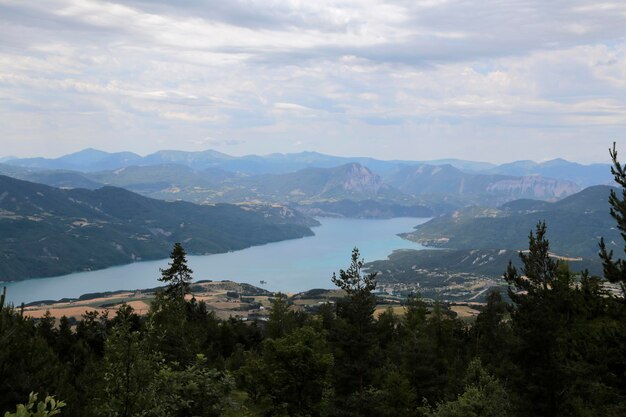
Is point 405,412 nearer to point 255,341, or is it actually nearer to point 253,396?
point 253,396

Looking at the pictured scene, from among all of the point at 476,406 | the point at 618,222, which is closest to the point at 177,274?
the point at 476,406

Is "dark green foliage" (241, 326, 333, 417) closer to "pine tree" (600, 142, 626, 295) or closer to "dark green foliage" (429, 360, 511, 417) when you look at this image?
"dark green foliage" (429, 360, 511, 417)

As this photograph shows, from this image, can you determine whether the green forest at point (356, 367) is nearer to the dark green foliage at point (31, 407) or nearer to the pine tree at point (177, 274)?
the dark green foliage at point (31, 407)

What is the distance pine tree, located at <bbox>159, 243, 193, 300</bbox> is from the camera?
7019cm

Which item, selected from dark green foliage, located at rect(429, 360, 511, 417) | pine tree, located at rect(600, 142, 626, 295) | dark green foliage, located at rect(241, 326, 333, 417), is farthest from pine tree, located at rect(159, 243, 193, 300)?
pine tree, located at rect(600, 142, 626, 295)

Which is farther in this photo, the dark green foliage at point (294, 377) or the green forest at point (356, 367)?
the dark green foliage at point (294, 377)

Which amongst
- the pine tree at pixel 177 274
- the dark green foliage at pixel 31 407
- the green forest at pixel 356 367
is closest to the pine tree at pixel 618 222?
the green forest at pixel 356 367

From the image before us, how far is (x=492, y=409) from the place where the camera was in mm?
35594

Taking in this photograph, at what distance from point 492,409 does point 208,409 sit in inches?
830

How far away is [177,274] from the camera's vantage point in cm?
7244

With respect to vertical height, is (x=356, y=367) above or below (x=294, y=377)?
above

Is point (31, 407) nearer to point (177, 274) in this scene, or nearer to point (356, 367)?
point (356, 367)

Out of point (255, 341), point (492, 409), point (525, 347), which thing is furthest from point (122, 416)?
point (255, 341)

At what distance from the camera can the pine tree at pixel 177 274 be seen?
7019 cm
